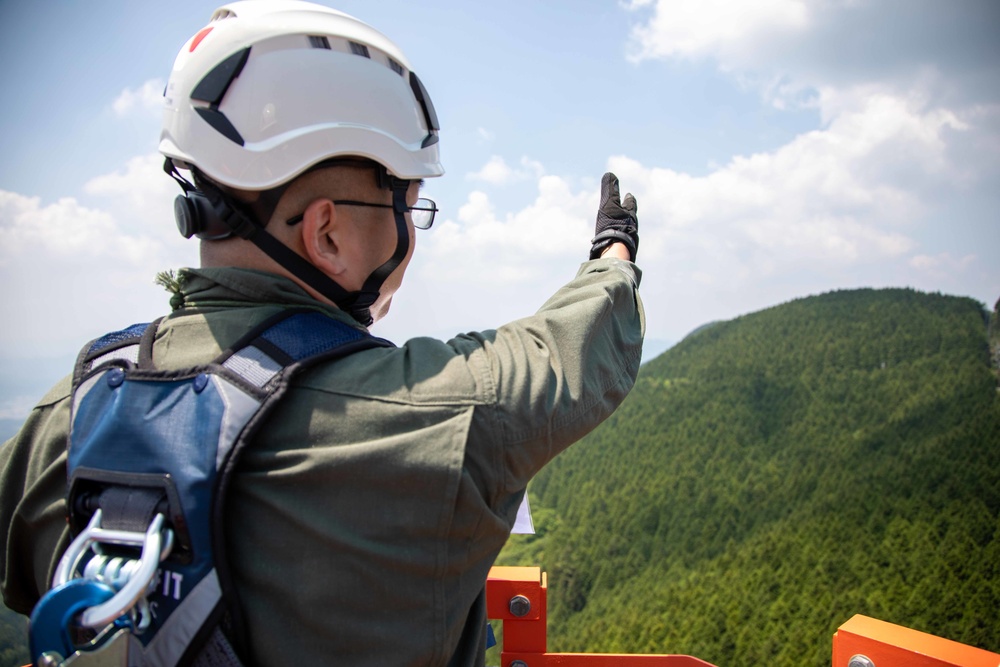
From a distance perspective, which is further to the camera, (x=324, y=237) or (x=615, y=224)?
(x=615, y=224)

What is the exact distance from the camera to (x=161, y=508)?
1.46 meters

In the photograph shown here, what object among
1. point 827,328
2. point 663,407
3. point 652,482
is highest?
point 827,328

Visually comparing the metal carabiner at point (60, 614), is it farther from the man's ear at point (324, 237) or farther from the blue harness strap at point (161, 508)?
the man's ear at point (324, 237)

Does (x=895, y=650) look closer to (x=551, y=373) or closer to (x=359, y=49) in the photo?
(x=551, y=373)

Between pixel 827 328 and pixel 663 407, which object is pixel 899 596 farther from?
pixel 827 328

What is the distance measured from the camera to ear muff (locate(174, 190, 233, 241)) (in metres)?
1.86

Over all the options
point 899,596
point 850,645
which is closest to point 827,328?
point 899,596

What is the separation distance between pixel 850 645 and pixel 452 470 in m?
1.58

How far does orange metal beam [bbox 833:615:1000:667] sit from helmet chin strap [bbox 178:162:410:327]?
181cm

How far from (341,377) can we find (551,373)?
1.54ft

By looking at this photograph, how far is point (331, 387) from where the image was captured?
5.10 ft

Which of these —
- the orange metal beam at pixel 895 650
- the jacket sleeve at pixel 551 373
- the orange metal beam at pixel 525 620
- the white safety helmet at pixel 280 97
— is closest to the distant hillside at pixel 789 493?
the orange metal beam at pixel 525 620

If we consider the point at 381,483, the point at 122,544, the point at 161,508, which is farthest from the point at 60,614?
the point at 381,483

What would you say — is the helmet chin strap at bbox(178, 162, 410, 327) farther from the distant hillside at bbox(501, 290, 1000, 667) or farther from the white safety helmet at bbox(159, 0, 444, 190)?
the distant hillside at bbox(501, 290, 1000, 667)
